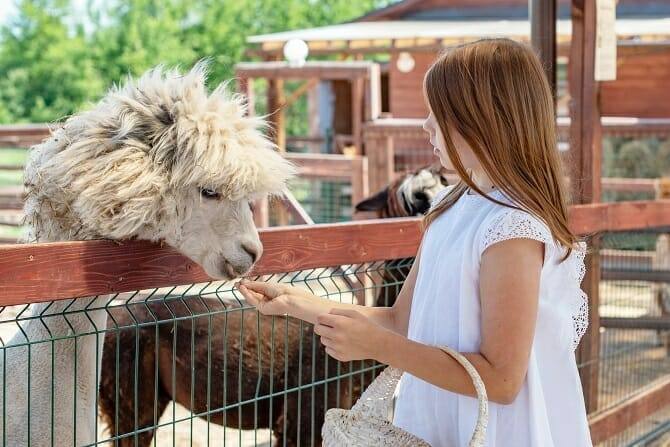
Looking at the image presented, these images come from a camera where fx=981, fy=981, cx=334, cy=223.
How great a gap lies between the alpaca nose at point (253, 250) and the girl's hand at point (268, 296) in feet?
1.45

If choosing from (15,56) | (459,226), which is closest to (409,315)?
(459,226)

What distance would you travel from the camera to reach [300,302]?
2.25m

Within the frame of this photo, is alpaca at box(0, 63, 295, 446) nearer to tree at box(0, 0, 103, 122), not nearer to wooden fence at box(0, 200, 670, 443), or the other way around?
wooden fence at box(0, 200, 670, 443)

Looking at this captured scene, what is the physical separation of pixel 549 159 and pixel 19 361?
167cm

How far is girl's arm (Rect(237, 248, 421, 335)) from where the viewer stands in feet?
7.43

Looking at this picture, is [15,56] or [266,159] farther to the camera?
[15,56]

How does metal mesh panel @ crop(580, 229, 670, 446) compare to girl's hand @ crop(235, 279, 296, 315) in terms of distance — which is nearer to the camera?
girl's hand @ crop(235, 279, 296, 315)

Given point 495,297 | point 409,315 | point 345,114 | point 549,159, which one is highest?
point 549,159

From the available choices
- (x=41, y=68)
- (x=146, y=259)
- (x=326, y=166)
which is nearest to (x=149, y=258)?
(x=146, y=259)

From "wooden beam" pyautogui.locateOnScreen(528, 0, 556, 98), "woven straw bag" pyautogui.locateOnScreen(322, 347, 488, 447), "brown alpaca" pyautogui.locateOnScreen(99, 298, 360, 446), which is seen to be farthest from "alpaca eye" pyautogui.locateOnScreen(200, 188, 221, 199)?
"wooden beam" pyautogui.locateOnScreen(528, 0, 556, 98)

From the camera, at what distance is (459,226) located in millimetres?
2080

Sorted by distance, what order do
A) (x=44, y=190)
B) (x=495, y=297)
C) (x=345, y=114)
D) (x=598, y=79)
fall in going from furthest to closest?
1. (x=345, y=114)
2. (x=598, y=79)
3. (x=44, y=190)
4. (x=495, y=297)

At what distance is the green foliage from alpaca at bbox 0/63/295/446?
33.5 meters

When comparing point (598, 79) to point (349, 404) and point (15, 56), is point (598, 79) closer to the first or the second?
point (349, 404)
